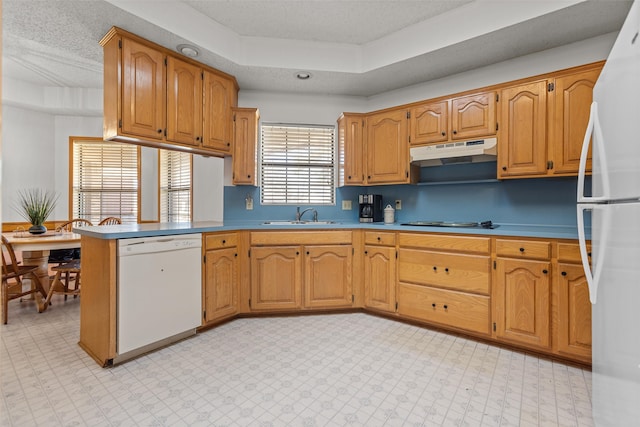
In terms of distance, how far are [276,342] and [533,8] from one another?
3.16 meters

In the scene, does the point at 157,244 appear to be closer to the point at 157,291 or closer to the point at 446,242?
the point at 157,291

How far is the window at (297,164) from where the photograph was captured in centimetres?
384

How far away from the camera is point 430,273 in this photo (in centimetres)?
290

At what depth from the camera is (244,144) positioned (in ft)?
11.3

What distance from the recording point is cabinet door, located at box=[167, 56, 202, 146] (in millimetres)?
2922

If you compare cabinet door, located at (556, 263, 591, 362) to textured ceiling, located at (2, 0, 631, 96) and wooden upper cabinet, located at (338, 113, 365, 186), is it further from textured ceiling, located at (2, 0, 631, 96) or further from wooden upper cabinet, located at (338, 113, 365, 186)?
wooden upper cabinet, located at (338, 113, 365, 186)

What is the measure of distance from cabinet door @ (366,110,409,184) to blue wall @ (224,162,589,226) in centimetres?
32

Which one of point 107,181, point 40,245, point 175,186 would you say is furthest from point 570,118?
point 107,181

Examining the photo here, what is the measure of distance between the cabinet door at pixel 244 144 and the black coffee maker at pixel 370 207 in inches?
48.5

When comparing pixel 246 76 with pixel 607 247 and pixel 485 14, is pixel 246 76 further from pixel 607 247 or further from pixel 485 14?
pixel 607 247

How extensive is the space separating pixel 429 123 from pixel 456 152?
413 millimetres

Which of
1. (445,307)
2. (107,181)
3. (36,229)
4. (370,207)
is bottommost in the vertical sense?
(445,307)

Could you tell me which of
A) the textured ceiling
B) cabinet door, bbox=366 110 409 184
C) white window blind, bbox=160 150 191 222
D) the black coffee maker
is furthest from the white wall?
cabinet door, bbox=366 110 409 184

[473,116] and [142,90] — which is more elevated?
[142,90]
